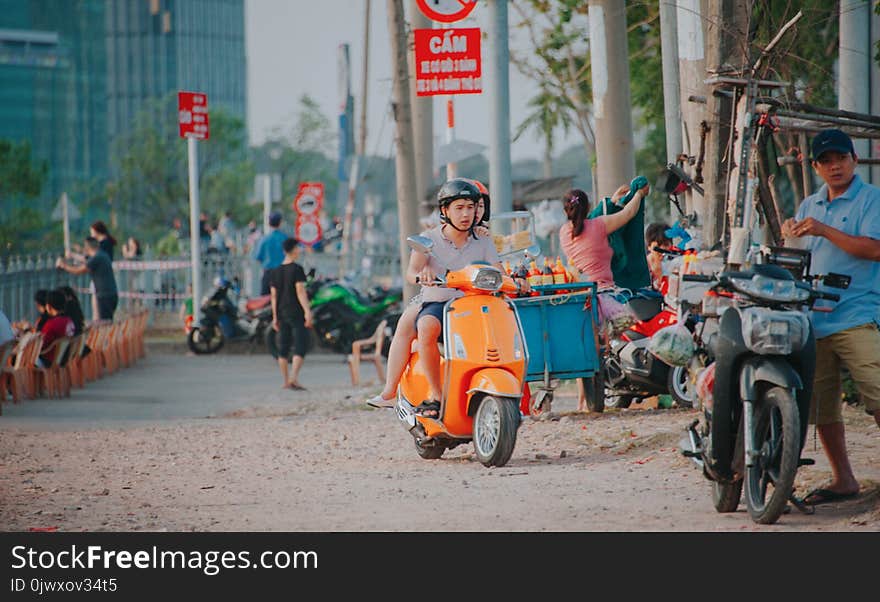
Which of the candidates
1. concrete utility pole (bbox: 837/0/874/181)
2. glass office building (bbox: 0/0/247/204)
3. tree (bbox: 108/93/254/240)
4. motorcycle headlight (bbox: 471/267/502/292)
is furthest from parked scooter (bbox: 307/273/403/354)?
glass office building (bbox: 0/0/247/204)

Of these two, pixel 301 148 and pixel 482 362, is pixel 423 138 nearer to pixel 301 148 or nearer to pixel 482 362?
pixel 482 362

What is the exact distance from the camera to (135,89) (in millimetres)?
119562

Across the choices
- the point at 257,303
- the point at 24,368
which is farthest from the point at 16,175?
the point at 24,368

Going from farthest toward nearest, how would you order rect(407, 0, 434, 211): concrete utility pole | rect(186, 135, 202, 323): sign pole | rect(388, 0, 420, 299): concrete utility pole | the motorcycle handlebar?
rect(407, 0, 434, 211): concrete utility pole < rect(186, 135, 202, 323): sign pole < rect(388, 0, 420, 299): concrete utility pole < the motorcycle handlebar

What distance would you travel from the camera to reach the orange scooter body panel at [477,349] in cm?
1030

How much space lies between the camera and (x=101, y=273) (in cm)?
2314

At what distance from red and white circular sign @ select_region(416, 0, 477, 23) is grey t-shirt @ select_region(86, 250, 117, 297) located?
29.9 ft

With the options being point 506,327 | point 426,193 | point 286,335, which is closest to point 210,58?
point 426,193

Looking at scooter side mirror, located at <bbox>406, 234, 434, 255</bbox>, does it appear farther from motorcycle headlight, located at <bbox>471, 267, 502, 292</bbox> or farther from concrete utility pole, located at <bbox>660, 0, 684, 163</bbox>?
concrete utility pole, located at <bbox>660, 0, 684, 163</bbox>

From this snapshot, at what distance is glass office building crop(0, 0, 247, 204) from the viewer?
9988 cm

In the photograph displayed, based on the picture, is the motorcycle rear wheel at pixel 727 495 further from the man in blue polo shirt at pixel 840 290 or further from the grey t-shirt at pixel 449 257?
the grey t-shirt at pixel 449 257

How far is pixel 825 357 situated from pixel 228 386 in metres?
13.5

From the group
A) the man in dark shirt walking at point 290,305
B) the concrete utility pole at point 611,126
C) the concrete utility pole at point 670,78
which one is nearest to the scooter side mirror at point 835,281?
the concrete utility pole at point 611,126

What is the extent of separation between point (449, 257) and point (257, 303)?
15.1 m
